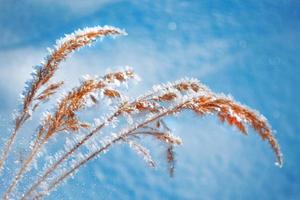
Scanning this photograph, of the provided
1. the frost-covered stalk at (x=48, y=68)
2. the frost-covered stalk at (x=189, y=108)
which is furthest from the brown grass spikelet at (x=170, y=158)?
the frost-covered stalk at (x=48, y=68)

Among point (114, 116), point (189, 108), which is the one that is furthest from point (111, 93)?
point (189, 108)

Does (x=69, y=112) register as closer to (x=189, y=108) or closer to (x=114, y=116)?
(x=114, y=116)

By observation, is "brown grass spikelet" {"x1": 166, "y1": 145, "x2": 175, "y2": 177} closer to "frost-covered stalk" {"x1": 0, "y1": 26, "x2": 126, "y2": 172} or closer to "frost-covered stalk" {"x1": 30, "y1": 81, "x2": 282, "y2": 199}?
"frost-covered stalk" {"x1": 30, "y1": 81, "x2": 282, "y2": 199}

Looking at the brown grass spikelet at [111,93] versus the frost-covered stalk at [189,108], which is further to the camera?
the brown grass spikelet at [111,93]

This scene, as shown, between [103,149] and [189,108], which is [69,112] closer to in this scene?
[103,149]

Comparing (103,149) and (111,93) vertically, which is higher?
(111,93)

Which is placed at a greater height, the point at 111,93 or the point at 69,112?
the point at 111,93

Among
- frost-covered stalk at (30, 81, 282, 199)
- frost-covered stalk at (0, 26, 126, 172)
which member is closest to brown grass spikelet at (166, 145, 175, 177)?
frost-covered stalk at (30, 81, 282, 199)

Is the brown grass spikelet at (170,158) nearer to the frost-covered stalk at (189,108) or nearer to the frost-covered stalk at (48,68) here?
the frost-covered stalk at (189,108)

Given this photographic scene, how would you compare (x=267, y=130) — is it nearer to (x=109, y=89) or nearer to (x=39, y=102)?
(x=109, y=89)
